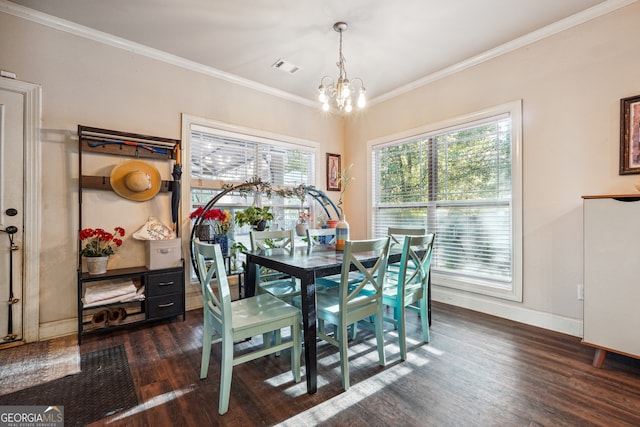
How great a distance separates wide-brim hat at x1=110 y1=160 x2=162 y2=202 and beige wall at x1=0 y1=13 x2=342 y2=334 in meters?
0.11

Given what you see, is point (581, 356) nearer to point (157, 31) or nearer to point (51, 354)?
point (51, 354)

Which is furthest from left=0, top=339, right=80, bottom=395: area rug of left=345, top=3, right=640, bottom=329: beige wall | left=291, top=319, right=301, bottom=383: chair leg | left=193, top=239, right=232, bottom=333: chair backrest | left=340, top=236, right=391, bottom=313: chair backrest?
left=345, top=3, right=640, bottom=329: beige wall

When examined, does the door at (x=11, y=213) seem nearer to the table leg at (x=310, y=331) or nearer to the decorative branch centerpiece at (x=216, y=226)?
the decorative branch centerpiece at (x=216, y=226)

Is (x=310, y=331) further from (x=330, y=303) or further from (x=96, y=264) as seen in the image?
(x=96, y=264)

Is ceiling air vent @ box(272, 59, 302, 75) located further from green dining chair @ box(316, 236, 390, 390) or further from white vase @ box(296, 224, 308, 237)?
green dining chair @ box(316, 236, 390, 390)

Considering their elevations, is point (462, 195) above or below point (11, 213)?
above

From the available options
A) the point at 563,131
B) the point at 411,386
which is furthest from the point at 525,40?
the point at 411,386

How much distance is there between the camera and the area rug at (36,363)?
6.39 ft

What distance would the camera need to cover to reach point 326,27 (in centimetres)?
271

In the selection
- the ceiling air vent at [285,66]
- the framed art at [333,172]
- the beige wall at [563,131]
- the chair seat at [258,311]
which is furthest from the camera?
the framed art at [333,172]

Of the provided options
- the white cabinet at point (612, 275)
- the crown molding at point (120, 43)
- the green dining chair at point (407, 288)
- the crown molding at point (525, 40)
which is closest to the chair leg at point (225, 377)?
the green dining chair at point (407, 288)

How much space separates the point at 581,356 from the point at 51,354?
4209 mm

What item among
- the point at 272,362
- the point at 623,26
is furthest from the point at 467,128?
the point at 272,362

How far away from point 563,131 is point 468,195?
1.04 meters
